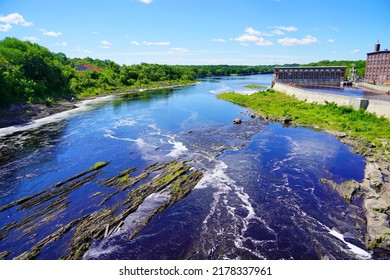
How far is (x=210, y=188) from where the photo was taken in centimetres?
2547

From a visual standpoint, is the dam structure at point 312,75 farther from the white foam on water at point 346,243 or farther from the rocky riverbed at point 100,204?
the white foam on water at point 346,243

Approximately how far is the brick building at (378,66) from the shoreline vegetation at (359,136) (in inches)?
1057

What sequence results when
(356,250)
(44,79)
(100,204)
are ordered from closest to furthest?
(356,250) → (100,204) → (44,79)

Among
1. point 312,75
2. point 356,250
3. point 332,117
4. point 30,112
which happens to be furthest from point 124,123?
point 312,75

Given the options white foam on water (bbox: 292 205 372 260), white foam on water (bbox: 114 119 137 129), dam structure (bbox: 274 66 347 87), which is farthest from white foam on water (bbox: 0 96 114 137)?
dam structure (bbox: 274 66 347 87)

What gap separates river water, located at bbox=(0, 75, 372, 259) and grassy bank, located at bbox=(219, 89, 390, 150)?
3878 mm

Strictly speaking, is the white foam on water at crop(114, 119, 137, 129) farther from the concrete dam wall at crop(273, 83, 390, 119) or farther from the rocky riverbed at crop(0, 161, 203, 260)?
the concrete dam wall at crop(273, 83, 390, 119)

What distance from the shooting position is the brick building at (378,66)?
73250mm

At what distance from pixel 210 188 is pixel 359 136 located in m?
25.9

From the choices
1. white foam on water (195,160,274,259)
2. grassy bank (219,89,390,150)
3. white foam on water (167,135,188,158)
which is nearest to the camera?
white foam on water (195,160,274,259)

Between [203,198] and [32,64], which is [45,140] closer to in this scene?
[203,198]

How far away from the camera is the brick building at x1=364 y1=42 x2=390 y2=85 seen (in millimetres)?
73250

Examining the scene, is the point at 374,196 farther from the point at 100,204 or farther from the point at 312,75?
the point at 312,75

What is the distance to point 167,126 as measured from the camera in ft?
163
